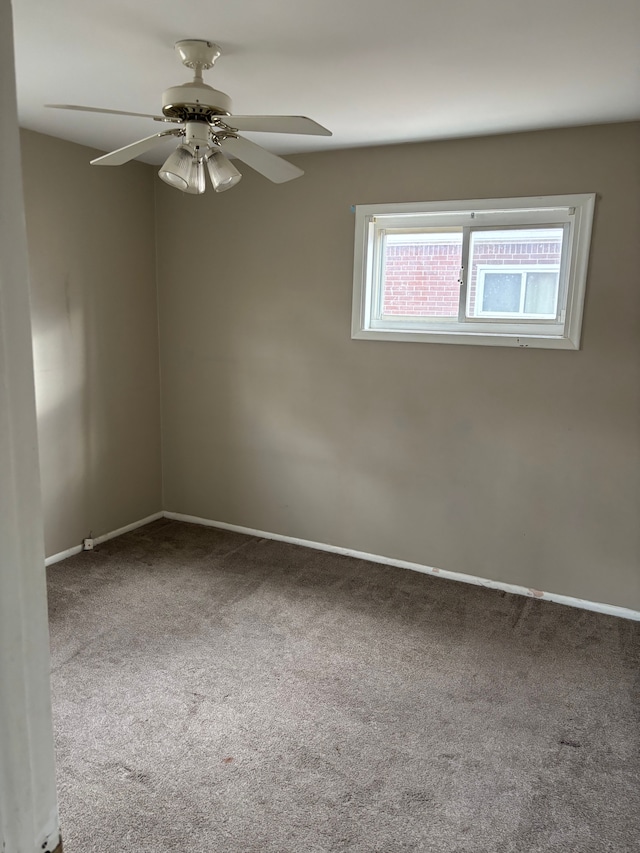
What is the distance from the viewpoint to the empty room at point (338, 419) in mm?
1990

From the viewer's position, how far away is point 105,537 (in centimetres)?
409

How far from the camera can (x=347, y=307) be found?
3693mm

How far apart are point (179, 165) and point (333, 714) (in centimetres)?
218

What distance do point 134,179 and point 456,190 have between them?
2.12 m

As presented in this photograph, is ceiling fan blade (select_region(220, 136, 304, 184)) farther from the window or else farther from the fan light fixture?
the window

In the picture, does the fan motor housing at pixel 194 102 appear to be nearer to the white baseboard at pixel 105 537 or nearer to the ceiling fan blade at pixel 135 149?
the ceiling fan blade at pixel 135 149

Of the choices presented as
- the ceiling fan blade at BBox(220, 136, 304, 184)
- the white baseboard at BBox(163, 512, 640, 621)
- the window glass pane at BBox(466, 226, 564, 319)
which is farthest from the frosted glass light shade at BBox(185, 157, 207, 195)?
the white baseboard at BBox(163, 512, 640, 621)

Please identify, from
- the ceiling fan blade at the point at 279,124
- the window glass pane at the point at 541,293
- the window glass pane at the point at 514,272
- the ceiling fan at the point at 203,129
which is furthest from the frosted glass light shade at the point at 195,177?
the window glass pane at the point at 541,293

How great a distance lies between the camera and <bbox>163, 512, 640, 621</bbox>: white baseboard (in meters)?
3.28

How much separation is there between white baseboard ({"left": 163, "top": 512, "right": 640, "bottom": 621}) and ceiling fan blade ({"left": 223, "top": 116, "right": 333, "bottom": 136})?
2624 mm

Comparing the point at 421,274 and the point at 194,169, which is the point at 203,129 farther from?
the point at 421,274

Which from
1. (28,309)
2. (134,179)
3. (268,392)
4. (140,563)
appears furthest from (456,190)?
(28,309)

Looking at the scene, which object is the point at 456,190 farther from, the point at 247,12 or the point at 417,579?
the point at 417,579

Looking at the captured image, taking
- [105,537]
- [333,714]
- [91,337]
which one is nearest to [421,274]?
[91,337]
